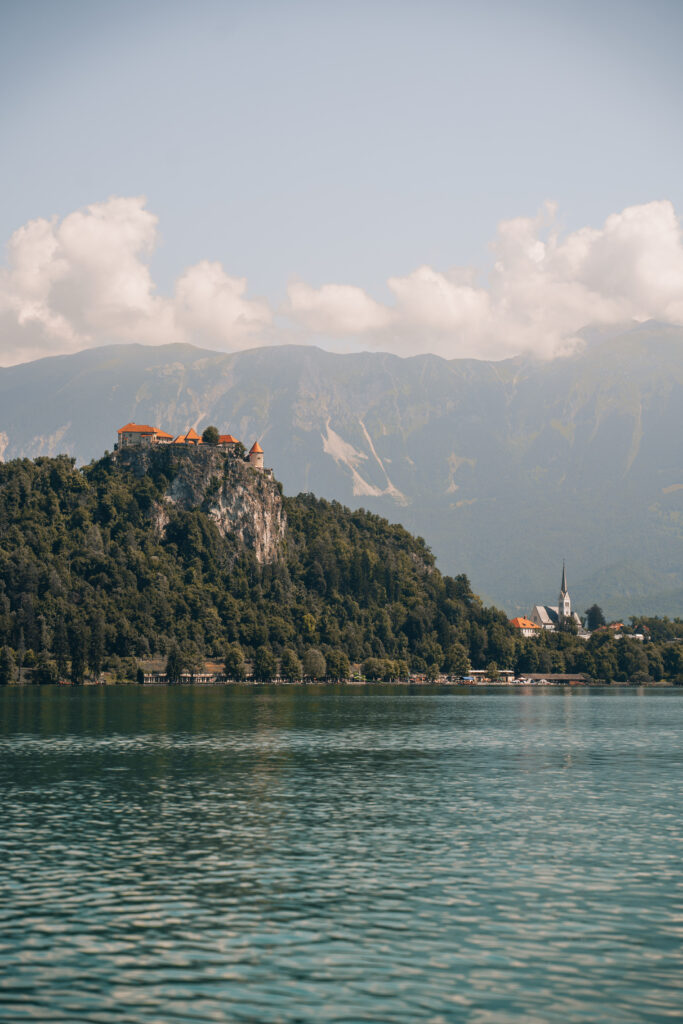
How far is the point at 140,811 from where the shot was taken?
2509 inches

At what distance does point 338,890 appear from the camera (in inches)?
1730

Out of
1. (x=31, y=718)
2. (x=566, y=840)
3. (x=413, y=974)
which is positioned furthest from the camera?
(x=31, y=718)

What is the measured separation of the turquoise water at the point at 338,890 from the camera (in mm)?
31656

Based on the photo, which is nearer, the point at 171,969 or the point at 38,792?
the point at 171,969

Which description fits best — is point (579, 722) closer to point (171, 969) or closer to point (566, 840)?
point (566, 840)

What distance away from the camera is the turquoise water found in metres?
31.7

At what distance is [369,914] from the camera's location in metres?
40.2

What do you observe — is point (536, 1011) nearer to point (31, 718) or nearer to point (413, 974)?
point (413, 974)

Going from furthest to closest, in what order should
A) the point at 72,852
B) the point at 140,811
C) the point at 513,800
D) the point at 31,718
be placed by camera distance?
the point at 31,718, the point at 513,800, the point at 140,811, the point at 72,852

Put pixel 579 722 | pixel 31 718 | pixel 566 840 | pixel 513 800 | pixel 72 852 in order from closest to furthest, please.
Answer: pixel 72 852 → pixel 566 840 → pixel 513 800 → pixel 31 718 → pixel 579 722

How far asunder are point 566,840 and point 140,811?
23588 millimetres

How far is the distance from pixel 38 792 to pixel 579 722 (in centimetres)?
9768

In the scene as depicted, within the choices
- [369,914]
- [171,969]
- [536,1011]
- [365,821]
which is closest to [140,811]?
[365,821]

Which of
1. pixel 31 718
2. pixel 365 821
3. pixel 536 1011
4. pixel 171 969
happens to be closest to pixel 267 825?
pixel 365 821
